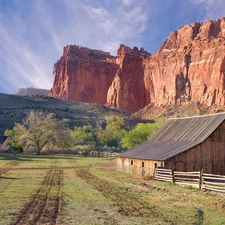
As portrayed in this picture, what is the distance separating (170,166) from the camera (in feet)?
81.5

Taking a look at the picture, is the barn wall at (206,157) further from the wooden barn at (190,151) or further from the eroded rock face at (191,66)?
the eroded rock face at (191,66)

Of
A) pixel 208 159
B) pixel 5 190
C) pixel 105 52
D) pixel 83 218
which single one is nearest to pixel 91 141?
pixel 208 159

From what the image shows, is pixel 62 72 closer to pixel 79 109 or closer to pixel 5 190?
pixel 79 109

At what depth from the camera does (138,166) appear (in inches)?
1141

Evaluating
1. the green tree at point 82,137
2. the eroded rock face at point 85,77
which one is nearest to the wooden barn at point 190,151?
A: the green tree at point 82,137

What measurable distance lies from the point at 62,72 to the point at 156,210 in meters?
177

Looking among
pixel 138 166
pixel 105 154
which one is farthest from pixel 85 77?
pixel 138 166

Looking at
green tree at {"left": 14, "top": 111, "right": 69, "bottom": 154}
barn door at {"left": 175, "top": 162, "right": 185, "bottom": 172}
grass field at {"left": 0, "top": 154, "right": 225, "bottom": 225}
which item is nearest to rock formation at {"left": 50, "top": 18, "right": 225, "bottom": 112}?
green tree at {"left": 14, "top": 111, "right": 69, "bottom": 154}

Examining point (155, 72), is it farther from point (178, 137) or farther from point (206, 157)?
point (206, 157)

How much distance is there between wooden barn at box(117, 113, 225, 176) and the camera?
25.0 m

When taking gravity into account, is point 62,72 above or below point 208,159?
above

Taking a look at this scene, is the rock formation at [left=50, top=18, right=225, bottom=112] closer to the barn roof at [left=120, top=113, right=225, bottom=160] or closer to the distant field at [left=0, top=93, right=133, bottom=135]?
the distant field at [left=0, top=93, right=133, bottom=135]

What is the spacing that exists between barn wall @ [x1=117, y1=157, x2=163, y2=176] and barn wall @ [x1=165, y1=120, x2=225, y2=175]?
1485mm

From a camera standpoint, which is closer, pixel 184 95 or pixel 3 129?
pixel 3 129
